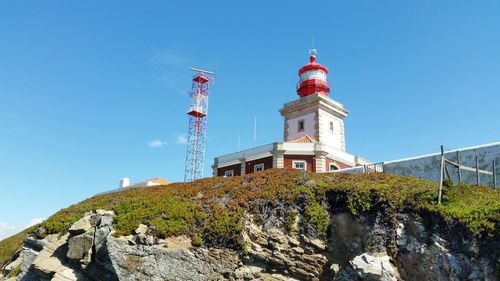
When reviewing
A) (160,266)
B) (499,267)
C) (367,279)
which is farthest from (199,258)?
(499,267)

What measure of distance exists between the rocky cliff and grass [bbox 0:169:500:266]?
0.06m

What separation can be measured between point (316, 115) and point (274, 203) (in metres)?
19.9

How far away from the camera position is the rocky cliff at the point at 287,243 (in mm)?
14797

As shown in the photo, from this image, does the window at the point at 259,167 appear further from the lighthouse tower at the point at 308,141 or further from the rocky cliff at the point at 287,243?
the rocky cliff at the point at 287,243

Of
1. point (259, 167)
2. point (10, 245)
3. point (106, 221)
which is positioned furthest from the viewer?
point (259, 167)

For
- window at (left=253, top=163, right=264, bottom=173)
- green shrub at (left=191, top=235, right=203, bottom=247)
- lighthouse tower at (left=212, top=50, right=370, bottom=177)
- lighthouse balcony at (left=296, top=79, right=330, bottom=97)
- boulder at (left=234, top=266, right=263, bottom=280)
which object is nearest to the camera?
boulder at (left=234, top=266, right=263, bottom=280)

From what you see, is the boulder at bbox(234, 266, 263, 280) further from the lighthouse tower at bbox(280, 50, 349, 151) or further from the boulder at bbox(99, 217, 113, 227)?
the lighthouse tower at bbox(280, 50, 349, 151)

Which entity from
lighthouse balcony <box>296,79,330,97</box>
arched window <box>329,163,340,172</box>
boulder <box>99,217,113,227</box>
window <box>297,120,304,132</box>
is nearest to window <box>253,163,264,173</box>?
arched window <box>329,163,340,172</box>

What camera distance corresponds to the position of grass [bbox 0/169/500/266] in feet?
51.8

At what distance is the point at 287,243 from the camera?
17391 millimetres

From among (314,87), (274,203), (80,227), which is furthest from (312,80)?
(80,227)

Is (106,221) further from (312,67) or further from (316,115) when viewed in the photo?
(312,67)

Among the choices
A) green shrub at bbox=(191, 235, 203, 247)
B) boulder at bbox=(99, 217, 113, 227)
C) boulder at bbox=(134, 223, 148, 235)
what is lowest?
green shrub at bbox=(191, 235, 203, 247)

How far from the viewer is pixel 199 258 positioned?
1678 cm
